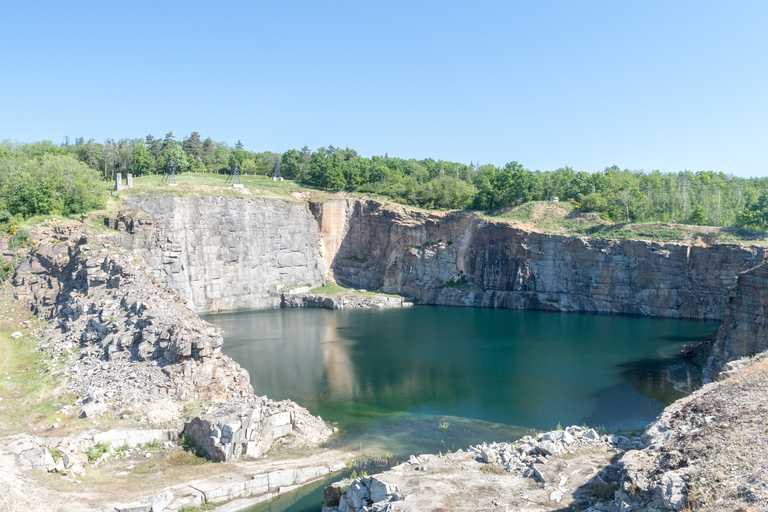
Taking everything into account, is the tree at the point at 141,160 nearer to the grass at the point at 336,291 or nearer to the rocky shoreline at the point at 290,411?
the rocky shoreline at the point at 290,411

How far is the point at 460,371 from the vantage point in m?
41.7

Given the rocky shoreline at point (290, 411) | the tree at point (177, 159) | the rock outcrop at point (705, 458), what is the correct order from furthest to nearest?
the tree at point (177, 159)
the rocky shoreline at point (290, 411)
the rock outcrop at point (705, 458)

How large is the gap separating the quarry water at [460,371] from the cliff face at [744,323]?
3.06 m

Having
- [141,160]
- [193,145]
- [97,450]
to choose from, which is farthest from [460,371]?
[193,145]

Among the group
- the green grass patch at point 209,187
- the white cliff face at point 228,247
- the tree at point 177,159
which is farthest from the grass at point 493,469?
the tree at point 177,159

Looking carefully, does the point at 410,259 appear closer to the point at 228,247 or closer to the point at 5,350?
the point at 228,247

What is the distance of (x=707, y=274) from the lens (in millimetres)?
61219

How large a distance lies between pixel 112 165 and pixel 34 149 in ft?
41.0

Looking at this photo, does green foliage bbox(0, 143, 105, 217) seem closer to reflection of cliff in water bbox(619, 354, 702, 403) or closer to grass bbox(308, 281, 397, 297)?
grass bbox(308, 281, 397, 297)

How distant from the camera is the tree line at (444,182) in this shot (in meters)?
69.5

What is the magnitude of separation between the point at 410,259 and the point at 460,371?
40352 millimetres

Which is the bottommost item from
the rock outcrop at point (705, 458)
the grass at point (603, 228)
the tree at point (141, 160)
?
the rock outcrop at point (705, 458)

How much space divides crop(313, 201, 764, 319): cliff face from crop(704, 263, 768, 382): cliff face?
26.7m

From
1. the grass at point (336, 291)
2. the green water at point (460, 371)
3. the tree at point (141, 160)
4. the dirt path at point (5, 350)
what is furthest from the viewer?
the tree at point (141, 160)
